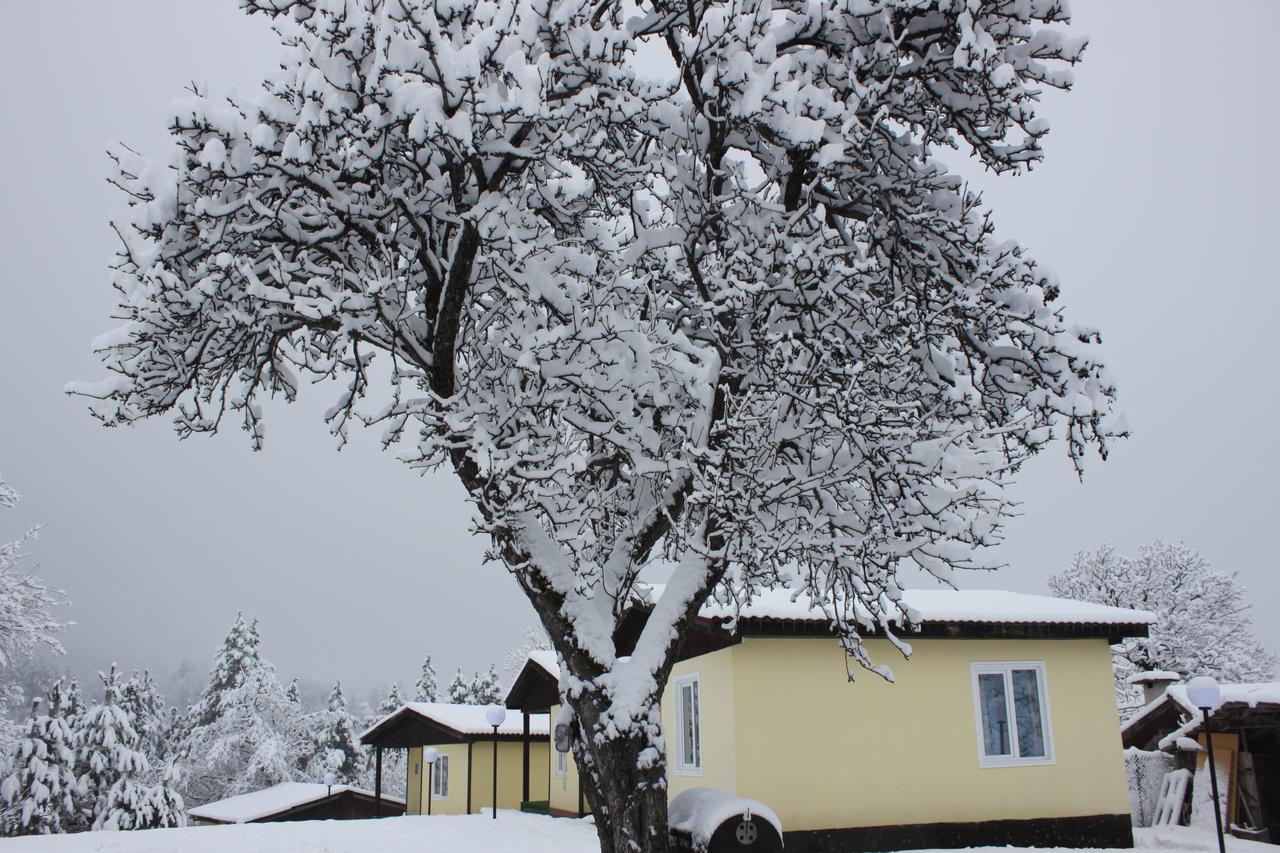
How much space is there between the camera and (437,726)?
24.9 meters

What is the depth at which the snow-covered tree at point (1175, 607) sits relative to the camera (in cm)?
3328

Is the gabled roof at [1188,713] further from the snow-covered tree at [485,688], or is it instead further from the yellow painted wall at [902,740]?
the snow-covered tree at [485,688]

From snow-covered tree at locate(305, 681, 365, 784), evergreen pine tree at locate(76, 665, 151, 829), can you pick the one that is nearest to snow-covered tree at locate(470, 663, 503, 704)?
snow-covered tree at locate(305, 681, 365, 784)

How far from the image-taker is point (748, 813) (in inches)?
310

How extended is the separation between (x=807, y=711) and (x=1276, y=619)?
85.5 metres

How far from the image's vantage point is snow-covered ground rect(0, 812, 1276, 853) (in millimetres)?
11672

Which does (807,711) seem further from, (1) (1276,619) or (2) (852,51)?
(1) (1276,619)

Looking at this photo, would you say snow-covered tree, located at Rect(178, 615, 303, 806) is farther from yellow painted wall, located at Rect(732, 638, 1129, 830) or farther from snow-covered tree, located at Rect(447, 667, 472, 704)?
yellow painted wall, located at Rect(732, 638, 1129, 830)

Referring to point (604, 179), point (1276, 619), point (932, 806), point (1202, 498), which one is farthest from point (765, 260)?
point (1202, 498)

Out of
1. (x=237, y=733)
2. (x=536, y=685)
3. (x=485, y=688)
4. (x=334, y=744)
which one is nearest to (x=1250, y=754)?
(x=536, y=685)

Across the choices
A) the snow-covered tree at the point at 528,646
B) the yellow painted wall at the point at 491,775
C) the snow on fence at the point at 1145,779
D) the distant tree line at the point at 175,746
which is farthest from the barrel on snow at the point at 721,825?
the snow-covered tree at the point at 528,646

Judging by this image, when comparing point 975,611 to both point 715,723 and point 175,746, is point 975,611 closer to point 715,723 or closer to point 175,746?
point 715,723

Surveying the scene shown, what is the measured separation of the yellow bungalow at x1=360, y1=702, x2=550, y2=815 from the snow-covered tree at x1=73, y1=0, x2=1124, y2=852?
19970mm

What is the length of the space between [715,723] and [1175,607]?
103ft
